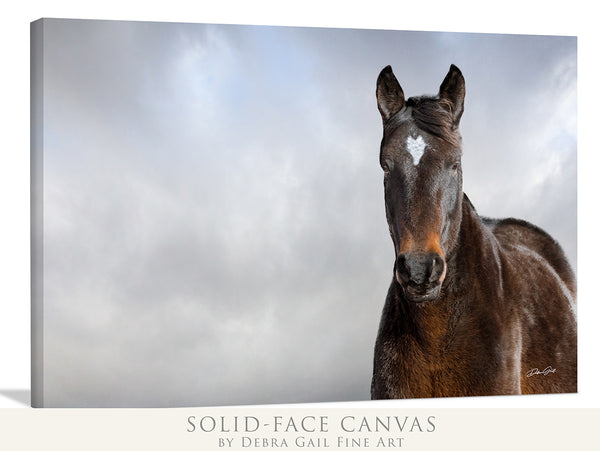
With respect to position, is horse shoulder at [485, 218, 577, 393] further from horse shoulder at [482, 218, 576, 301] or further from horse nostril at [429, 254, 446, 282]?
horse nostril at [429, 254, 446, 282]

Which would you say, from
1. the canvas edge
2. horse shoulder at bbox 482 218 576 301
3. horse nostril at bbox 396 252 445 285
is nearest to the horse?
horse nostril at bbox 396 252 445 285

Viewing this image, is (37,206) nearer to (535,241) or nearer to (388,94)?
(388,94)

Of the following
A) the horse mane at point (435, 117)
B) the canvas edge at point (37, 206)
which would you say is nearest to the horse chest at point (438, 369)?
the horse mane at point (435, 117)

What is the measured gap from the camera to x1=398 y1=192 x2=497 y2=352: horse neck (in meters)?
5.63

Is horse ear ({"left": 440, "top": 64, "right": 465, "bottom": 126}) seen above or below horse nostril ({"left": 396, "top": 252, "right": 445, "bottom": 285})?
above

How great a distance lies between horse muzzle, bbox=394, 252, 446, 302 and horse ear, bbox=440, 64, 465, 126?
1.14 meters

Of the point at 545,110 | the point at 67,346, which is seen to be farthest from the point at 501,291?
the point at 67,346

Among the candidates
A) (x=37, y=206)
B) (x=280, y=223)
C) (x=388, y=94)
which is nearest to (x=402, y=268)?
(x=280, y=223)

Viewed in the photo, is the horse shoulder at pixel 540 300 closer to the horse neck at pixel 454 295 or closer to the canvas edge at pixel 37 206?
the horse neck at pixel 454 295

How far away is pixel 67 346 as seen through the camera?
5699 millimetres

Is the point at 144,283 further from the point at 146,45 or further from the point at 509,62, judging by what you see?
the point at 509,62

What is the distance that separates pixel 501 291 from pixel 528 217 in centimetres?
101
